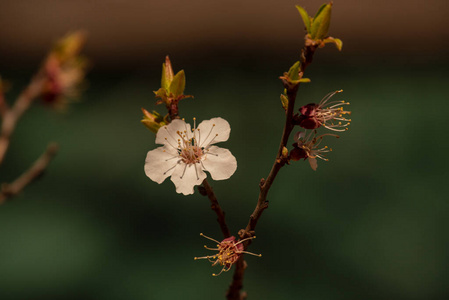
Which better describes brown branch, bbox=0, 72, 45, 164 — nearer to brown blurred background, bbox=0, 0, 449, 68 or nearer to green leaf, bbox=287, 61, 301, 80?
green leaf, bbox=287, 61, 301, 80

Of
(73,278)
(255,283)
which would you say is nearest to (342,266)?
(255,283)

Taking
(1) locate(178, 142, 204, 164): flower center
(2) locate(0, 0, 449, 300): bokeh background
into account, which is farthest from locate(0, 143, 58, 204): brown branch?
(2) locate(0, 0, 449, 300): bokeh background

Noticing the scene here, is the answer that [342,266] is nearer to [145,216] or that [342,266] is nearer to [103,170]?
[145,216]

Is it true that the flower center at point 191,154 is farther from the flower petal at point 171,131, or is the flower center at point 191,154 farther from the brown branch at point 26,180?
the brown branch at point 26,180

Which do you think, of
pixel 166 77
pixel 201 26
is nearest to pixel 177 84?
pixel 166 77

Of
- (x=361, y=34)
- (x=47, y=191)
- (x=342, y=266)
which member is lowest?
(x=342, y=266)

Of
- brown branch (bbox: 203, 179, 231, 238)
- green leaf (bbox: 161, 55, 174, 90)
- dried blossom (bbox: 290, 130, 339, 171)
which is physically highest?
green leaf (bbox: 161, 55, 174, 90)
